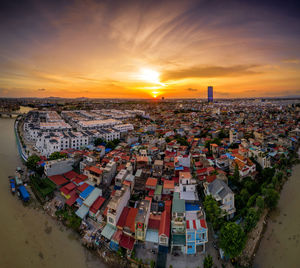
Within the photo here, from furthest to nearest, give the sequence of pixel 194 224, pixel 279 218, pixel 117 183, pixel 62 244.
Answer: pixel 117 183 < pixel 279 218 < pixel 62 244 < pixel 194 224

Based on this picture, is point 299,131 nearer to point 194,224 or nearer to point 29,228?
point 194,224

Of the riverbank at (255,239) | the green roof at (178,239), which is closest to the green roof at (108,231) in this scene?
Answer: the green roof at (178,239)

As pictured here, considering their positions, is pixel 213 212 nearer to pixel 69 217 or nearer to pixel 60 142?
pixel 69 217

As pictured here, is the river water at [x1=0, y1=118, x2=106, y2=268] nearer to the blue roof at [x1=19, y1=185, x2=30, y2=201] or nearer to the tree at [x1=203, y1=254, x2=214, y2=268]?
the blue roof at [x1=19, y1=185, x2=30, y2=201]

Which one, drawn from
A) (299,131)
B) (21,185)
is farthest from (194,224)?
(299,131)

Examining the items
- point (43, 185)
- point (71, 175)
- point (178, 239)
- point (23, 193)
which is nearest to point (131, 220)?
point (178, 239)
